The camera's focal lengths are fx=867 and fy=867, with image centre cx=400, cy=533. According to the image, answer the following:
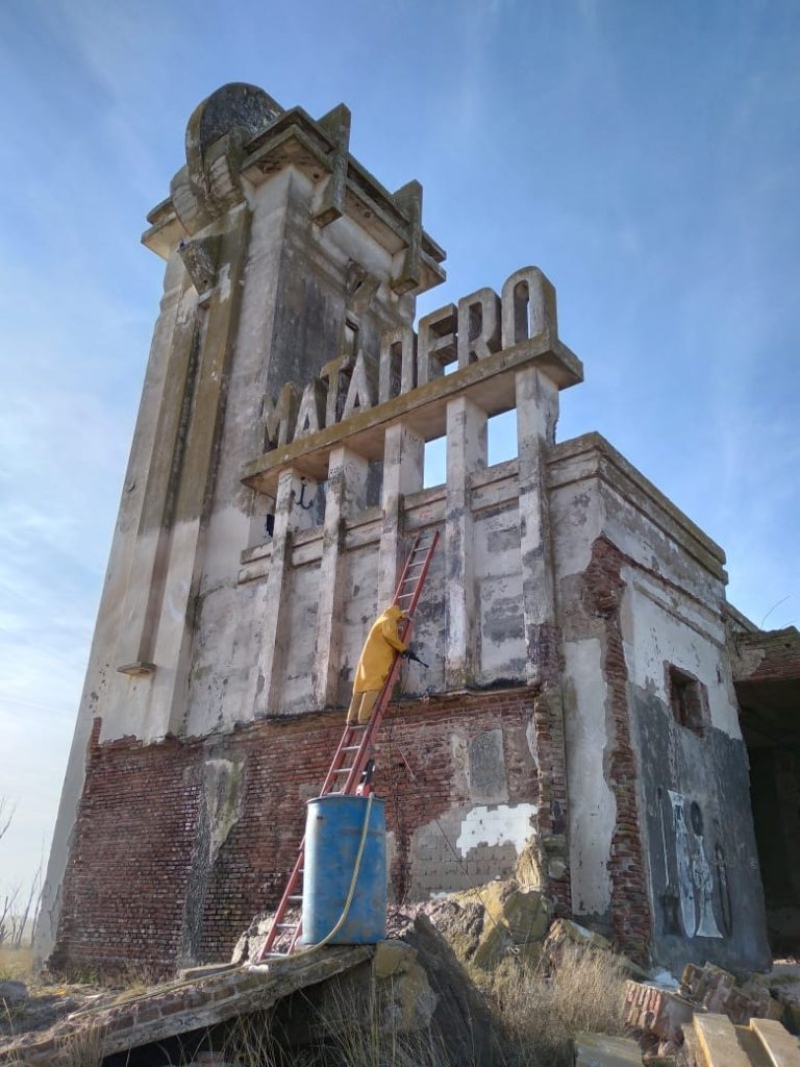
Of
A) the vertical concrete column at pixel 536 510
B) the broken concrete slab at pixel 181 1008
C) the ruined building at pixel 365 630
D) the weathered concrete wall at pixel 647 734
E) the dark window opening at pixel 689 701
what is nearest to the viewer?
the broken concrete slab at pixel 181 1008

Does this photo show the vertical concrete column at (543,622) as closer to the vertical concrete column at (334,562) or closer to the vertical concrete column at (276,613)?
the vertical concrete column at (334,562)

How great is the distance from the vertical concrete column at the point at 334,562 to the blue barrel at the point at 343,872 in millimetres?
5479

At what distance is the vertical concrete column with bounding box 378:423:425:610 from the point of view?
11.4 m

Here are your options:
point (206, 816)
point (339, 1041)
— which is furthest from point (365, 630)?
point (339, 1041)

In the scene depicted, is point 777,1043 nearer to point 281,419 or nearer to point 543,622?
point 543,622

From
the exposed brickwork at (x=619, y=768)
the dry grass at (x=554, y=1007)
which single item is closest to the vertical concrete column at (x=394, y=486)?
the exposed brickwork at (x=619, y=768)

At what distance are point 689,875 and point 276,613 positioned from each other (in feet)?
21.0

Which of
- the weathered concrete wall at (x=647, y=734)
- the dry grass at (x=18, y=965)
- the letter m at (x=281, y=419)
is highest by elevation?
the letter m at (x=281, y=419)

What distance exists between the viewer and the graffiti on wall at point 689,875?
914 cm

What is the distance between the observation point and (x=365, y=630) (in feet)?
38.0

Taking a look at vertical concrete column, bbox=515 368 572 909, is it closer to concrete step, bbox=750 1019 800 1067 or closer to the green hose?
concrete step, bbox=750 1019 800 1067

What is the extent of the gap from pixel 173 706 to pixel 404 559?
466 cm

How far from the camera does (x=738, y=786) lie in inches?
469

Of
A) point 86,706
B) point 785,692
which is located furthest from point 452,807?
point 86,706
